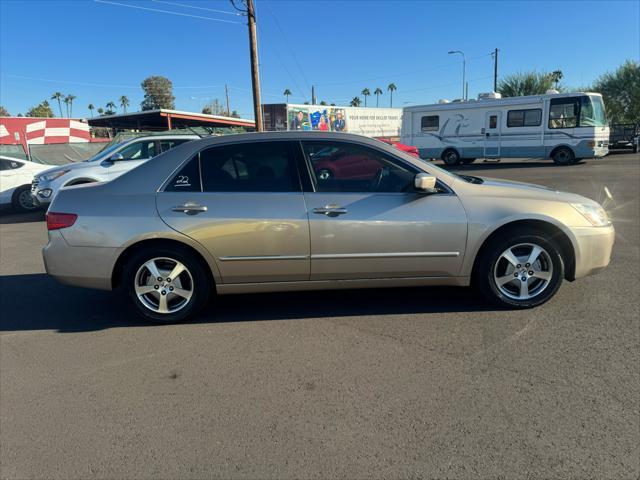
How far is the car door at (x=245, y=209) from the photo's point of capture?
12.8ft

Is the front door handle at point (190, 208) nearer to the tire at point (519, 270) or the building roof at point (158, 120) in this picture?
the tire at point (519, 270)

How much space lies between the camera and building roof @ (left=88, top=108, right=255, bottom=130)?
112 feet

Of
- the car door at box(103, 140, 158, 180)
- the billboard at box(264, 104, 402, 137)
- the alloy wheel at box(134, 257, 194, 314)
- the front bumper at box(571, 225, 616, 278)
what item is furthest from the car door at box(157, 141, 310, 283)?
the billboard at box(264, 104, 402, 137)

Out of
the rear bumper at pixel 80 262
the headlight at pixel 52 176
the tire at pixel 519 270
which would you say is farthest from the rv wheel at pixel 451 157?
the rear bumper at pixel 80 262

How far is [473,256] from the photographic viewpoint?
4082 mm

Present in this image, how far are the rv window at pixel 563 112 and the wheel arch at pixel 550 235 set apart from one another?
17.7 meters

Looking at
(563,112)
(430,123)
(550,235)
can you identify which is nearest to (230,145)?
(550,235)

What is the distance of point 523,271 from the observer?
414 cm

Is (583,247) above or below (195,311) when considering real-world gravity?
above

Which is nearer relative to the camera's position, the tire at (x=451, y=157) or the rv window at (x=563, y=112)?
the rv window at (x=563, y=112)

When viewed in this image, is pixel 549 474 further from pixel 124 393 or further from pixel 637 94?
pixel 637 94

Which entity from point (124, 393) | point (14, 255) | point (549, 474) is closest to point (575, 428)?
point (549, 474)

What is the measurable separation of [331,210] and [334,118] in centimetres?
3849

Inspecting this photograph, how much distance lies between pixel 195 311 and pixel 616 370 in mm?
3295
